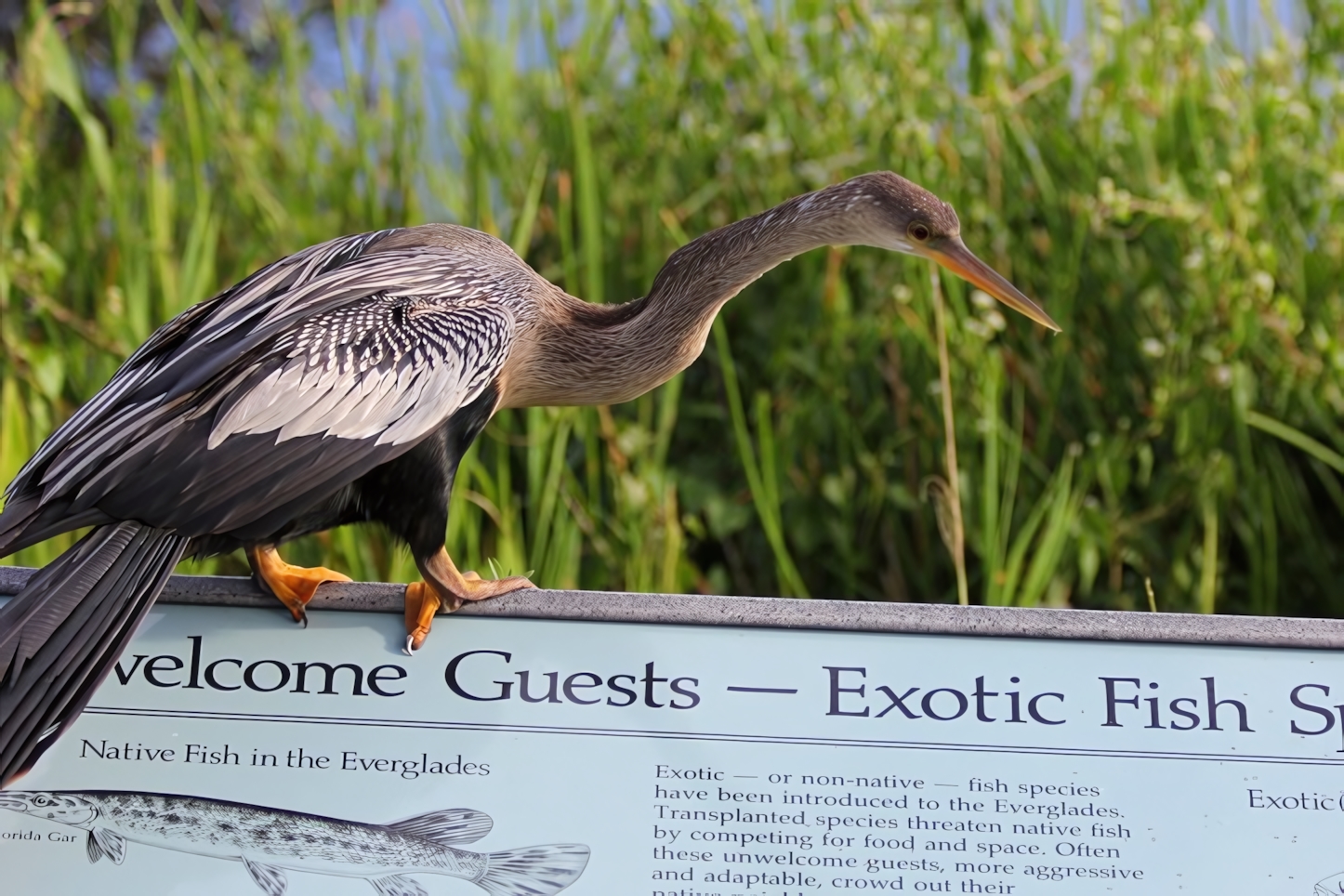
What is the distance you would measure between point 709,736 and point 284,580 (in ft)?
1.82

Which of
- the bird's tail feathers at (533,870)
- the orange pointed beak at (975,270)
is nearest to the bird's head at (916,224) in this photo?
the orange pointed beak at (975,270)

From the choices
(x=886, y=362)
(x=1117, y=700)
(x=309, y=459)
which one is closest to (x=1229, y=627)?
(x=1117, y=700)

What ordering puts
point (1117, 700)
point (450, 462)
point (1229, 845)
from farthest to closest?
point (450, 462) → point (1117, 700) → point (1229, 845)

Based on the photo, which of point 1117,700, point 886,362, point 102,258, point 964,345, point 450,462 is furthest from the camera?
point 102,258

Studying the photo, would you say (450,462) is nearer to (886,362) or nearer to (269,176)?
(886,362)

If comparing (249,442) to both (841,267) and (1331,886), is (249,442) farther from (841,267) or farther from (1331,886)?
(841,267)

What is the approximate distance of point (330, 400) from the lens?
5.19ft

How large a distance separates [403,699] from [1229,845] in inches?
35.4

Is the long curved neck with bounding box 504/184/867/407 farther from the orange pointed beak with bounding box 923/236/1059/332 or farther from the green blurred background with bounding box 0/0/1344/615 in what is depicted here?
the green blurred background with bounding box 0/0/1344/615

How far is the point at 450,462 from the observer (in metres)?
1.75

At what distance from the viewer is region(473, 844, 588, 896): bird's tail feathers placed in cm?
138

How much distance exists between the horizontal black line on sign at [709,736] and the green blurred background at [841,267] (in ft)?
2.73

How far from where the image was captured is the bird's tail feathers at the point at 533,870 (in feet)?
4.53

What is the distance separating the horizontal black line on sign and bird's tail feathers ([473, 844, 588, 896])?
14 centimetres
